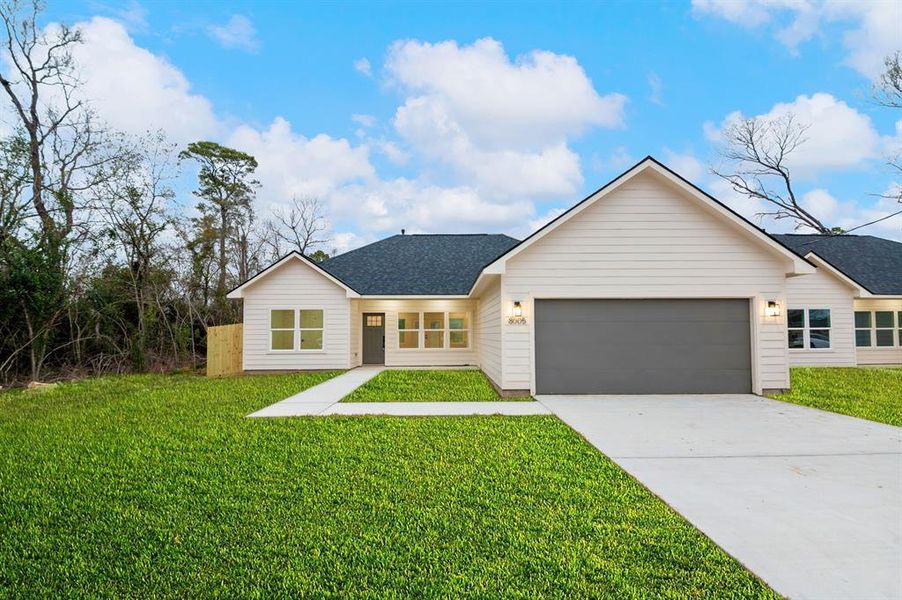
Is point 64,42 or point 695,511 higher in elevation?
point 64,42

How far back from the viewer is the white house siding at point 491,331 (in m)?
9.93

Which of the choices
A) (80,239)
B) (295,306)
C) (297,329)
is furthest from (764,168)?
(80,239)

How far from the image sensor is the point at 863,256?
16.8m

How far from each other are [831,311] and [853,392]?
272 inches

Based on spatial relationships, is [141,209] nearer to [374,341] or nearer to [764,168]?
[374,341]

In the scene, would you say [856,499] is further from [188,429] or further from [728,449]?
[188,429]

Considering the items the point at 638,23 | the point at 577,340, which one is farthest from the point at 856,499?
the point at 638,23

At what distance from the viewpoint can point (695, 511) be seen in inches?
133

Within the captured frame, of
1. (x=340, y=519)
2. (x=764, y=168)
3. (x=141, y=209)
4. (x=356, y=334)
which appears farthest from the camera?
(x=764, y=168)

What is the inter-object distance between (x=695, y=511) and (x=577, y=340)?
19.9 feet

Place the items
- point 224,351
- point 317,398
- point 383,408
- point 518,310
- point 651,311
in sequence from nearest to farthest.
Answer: point 383,408 < point 317,398 < point 518,310 < point 651,311 < point 224,351

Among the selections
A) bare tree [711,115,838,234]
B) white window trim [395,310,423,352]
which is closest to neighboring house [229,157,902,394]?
white window trim [395,310,423,352]

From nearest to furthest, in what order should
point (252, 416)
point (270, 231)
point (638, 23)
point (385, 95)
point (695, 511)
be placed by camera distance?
point (695, 511) < point (252, 416) < point (638, 23) < point (385, 95) < point (270, 231)

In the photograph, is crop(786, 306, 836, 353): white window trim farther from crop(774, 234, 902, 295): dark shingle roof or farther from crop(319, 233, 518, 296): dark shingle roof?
crop(319, 233, 518, 296): dark shingle roof
